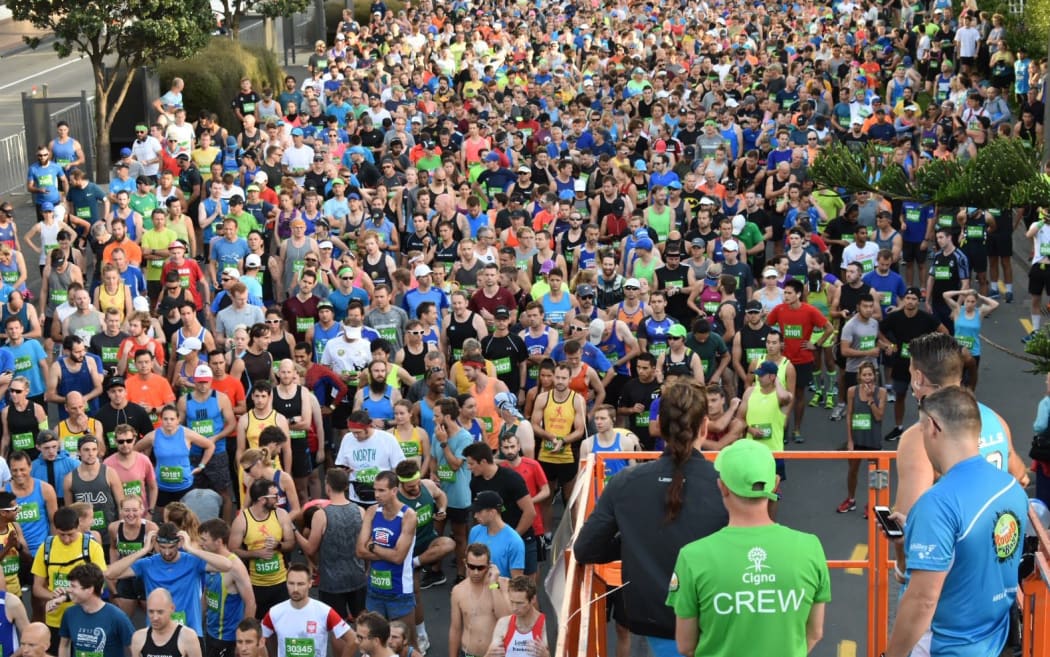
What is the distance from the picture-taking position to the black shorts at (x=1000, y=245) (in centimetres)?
1923

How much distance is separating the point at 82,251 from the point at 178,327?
474cm

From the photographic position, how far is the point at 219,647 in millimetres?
11484

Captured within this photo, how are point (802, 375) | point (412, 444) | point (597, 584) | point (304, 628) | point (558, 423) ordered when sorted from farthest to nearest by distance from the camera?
point (802, 375), point (558, 423), point (412, 444), point (304, 628), point (597, 584)

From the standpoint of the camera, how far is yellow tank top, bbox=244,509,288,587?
11727mm

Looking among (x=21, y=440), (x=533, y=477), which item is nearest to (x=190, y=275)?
(x=21, y=440)

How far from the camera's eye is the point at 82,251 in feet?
65.9

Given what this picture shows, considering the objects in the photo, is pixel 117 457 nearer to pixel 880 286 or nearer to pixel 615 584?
pixel 615 584

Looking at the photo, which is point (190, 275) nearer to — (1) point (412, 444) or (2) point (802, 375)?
(1) point (412, 444)

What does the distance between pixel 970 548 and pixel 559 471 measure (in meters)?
8.57

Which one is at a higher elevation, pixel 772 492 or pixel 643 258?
pixel 772 492

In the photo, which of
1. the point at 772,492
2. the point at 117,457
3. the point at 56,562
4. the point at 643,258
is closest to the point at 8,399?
the point at 117,457

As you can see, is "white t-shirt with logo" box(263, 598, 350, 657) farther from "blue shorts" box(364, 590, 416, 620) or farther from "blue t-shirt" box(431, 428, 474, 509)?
"blue t-shirt" box(431, 428, 474, 509)

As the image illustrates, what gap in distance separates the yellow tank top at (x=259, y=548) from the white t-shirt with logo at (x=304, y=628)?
1099mm

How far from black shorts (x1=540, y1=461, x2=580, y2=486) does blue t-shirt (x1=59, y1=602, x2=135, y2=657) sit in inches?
173
